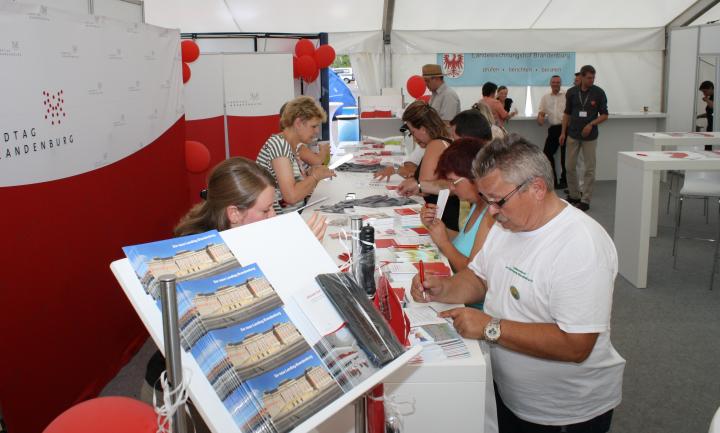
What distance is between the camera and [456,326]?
1.96 m

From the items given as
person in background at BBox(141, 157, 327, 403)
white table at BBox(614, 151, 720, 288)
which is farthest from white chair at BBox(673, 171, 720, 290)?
person in background at BBox(141, 157, 327, 403)

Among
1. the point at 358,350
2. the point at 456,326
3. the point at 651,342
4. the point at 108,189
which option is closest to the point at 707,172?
the point at 651,342

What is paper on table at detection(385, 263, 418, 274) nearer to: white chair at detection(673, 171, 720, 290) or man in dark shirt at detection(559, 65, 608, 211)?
white chair at detection(673, 171, 720, 290)

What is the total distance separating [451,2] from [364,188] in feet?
16.0

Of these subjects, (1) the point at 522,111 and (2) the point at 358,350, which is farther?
(1) the point at 522,111

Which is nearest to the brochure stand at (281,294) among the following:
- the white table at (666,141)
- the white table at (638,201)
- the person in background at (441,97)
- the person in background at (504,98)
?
the white table at (638,201)

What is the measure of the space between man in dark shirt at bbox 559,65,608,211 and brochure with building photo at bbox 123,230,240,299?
694 cm

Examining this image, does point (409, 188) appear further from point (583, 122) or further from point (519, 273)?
point (583, 122)

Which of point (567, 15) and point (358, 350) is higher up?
point (567, 15)

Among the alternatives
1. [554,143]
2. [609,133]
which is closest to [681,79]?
[609,133]

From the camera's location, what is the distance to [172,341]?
89 cm

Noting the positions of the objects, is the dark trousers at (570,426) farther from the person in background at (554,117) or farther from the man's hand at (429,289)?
the person in background at (554,117)

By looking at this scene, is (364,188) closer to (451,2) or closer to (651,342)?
(651,342)

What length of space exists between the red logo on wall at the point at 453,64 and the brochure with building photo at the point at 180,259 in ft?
29.0
